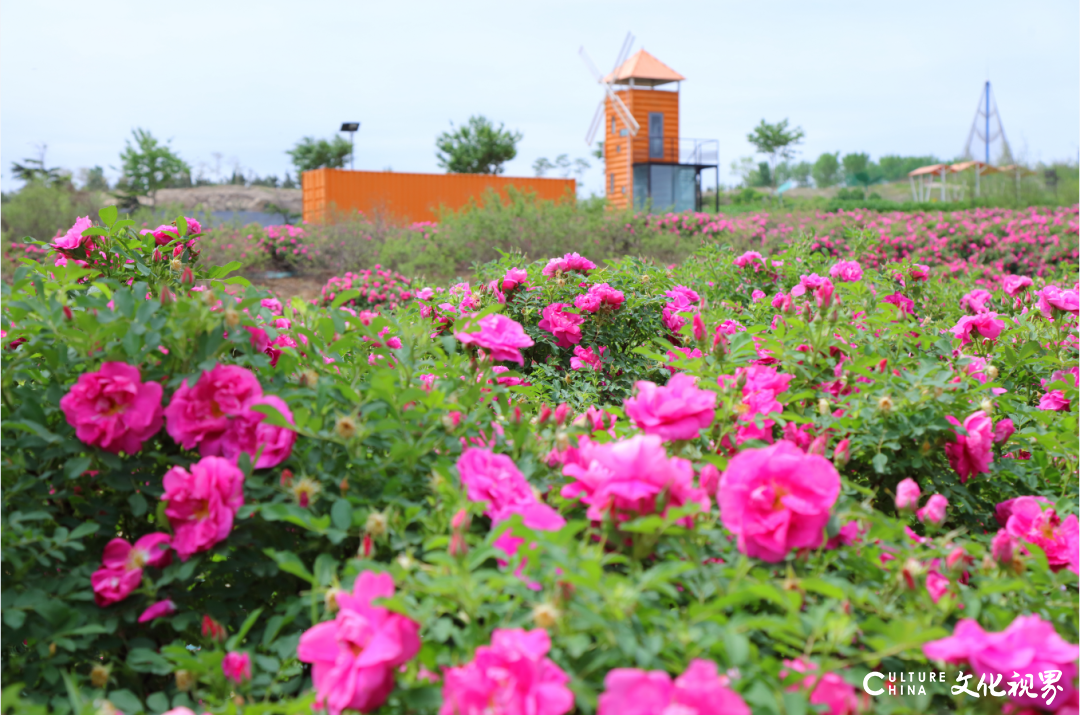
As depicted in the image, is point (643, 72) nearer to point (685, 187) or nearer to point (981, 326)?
point (685, 187)

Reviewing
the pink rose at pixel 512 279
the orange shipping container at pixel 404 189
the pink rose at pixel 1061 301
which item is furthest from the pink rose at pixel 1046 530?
the orange shipping container at pixel 404 189

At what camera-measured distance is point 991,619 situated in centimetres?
112

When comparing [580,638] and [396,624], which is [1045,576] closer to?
[580,638]

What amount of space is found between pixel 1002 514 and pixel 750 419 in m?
0.62

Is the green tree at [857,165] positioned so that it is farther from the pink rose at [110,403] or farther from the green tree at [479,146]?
the pink rose at [110,403]

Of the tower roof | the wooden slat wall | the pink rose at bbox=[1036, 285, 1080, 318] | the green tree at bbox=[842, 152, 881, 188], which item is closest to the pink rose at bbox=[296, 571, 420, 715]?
the pink rose at bbox=[1036, 285, 1080, 318]

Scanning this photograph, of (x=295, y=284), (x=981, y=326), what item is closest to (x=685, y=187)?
(x=295, y=284)

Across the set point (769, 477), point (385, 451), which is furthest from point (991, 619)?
point (385, 451)

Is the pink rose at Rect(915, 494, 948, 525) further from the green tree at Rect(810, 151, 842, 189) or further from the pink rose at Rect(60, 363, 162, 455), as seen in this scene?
the green tree at Rect(810, 151, 842, 189)

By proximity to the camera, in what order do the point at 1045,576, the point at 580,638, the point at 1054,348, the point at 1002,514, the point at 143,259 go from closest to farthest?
the point at 580,638
the point at 1045,576
the point at 1002,514
the point at 143,259
the point at 1054,348

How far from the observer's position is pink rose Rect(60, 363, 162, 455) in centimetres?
129

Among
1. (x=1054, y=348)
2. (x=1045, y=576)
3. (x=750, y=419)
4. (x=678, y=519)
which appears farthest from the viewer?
(x=1054, y=348)

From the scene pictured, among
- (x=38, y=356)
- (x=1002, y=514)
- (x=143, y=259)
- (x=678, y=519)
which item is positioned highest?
(x=143, y=259)

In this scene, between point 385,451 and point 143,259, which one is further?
point 143,259
